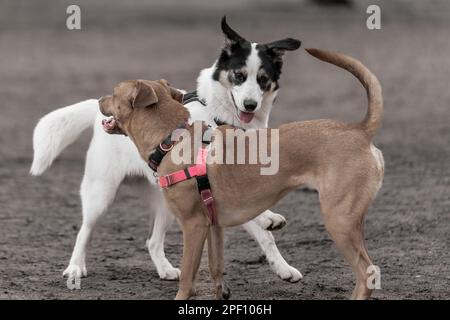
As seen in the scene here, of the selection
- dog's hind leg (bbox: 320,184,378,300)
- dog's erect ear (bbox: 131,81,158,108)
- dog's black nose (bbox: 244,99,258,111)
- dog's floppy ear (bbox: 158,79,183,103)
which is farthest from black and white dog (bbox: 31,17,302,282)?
dog's hind leg (bbox: 320,184,378,300)

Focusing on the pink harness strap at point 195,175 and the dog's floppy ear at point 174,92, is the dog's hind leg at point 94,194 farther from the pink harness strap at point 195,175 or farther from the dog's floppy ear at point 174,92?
the pink harness strap at point 195,175

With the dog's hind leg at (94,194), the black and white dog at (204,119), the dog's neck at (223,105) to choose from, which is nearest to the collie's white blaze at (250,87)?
the black and white dog at (204,119)

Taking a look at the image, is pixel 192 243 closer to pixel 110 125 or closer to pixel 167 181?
pixel 167 181

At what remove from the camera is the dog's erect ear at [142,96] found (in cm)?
595

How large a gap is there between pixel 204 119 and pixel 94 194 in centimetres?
97

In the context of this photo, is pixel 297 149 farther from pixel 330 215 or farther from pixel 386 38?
pixel 386 38

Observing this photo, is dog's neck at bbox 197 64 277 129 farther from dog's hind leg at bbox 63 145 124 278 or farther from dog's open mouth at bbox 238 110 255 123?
dog's hind leg at bbox 63 145 124 278

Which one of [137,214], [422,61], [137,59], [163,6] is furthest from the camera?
[163,6]

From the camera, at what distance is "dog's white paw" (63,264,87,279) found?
22.7 feet

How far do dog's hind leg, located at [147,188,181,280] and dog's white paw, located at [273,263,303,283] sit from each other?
78cm

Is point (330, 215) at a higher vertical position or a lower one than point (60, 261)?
higher

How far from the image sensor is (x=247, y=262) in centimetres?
743

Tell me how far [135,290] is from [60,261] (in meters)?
1.06

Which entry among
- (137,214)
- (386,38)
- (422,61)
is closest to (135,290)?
(137,214)
